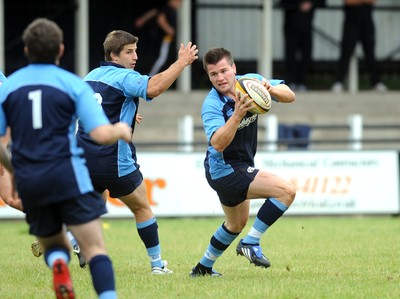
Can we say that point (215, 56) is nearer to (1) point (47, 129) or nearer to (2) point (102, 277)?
(1) point (47, 129)

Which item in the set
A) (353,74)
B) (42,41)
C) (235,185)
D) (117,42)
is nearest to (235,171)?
(235,185)

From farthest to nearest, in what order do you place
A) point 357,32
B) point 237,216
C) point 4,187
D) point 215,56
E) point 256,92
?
1. point 357,32
2. point 4,187
3. point 237,216
4. point 215,56
5. point 256,92

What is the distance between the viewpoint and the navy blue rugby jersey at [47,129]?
6.07 m

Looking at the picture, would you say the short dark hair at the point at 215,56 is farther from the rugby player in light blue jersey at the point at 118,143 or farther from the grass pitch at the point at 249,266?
the grass pitch at the point at 249,266

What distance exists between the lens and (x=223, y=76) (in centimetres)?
843

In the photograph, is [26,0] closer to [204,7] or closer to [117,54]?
[204,7]

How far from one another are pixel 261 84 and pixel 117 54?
1.34 m

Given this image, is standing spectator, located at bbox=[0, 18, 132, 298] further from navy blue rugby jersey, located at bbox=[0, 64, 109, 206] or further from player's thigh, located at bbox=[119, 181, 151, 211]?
player's thigh, located at bbox=[119, 181, 151, 211]

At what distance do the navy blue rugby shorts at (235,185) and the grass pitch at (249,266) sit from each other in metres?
0.66

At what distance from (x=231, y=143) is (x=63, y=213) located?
2681 millimetres

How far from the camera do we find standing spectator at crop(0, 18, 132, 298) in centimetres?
607

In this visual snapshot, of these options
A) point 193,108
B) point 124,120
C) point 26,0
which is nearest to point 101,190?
point 124,120

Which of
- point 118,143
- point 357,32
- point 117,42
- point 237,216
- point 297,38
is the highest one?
point 117,42

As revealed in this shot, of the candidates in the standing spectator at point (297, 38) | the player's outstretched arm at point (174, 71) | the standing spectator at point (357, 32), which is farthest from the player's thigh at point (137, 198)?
the standing spectator at point (357, 32)
